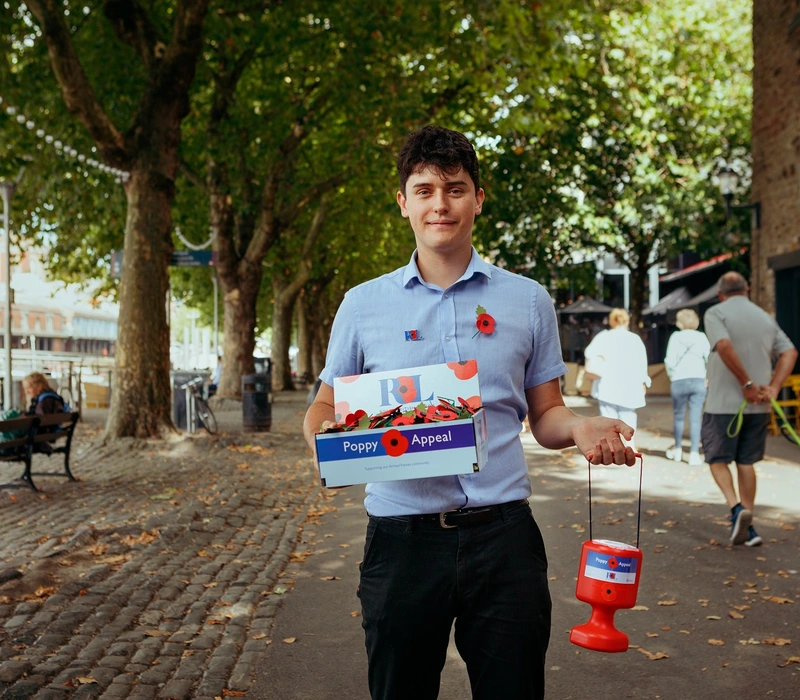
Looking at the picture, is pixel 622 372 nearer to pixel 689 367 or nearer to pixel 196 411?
pixel 689 367

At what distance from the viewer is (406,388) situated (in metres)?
2.70

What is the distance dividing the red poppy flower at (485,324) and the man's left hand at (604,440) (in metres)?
0.35

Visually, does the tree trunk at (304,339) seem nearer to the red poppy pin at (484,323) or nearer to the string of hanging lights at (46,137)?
the string of hanging lights at (46,137)

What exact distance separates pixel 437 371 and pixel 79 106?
559 inches

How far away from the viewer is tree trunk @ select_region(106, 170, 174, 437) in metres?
16.0

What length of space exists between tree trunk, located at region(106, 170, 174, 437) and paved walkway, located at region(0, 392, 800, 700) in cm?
350

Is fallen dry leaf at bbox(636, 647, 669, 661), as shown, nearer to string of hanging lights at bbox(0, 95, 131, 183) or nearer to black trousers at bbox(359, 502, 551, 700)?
black trousers at bbox(359, 502, 551, 700)

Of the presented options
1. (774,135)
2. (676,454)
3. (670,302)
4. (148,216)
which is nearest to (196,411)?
(148,216)

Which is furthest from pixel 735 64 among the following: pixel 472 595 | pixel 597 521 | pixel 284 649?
pixel 472 595

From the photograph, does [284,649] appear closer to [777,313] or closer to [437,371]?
[437,371]

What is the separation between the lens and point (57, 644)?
552 centimetres

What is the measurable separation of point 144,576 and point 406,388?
16.6ft

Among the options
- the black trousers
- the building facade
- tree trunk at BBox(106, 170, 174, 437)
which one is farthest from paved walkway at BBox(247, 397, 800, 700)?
the building facade

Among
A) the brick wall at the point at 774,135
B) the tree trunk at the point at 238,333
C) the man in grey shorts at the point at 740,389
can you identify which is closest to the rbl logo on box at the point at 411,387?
the man in grey shorts at the point at 740,389
